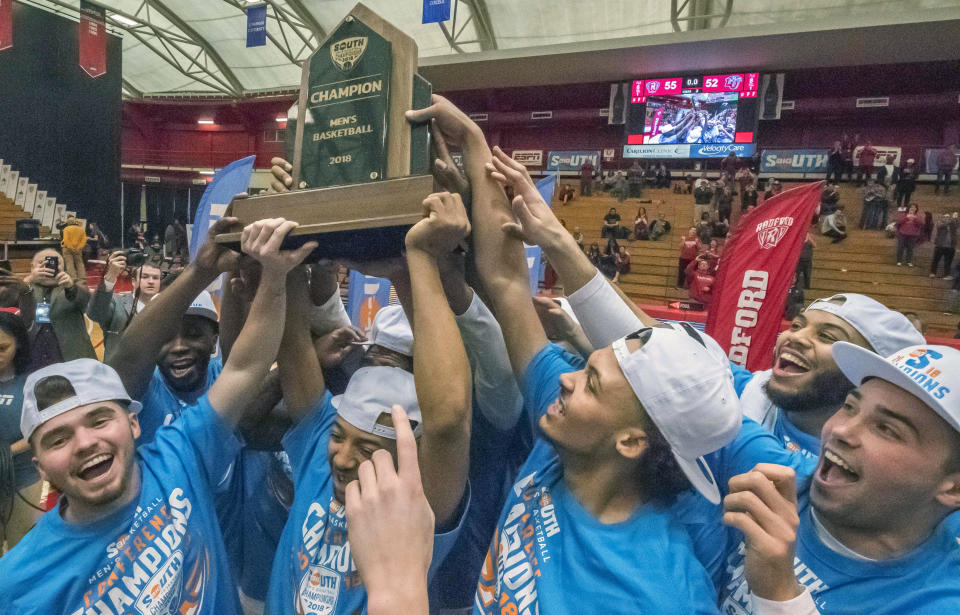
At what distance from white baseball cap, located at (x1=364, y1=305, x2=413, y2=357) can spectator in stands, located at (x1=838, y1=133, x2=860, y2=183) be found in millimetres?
16937

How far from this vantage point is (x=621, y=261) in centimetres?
1427

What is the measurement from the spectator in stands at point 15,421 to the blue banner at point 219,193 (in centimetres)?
123

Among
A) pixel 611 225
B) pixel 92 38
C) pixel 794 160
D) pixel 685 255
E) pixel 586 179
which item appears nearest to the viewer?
pixel 92 38

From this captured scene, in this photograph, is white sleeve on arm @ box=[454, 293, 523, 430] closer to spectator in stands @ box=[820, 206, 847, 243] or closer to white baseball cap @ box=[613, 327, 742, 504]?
white baseball cap @ box=[613, 327, 742, 504]

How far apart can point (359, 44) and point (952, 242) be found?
1479cm

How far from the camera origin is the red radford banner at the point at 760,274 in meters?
3.72

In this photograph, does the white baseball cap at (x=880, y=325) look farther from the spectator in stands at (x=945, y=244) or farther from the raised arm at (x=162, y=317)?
the spectator in stands at (x=945, y=244)

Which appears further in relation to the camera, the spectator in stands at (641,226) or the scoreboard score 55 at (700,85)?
the spectator in stands at (641,226)

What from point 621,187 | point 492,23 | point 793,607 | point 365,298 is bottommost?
point 793,607

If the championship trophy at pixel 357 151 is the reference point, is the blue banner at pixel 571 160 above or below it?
above

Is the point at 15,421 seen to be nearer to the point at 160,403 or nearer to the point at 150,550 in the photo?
the point at 160,403

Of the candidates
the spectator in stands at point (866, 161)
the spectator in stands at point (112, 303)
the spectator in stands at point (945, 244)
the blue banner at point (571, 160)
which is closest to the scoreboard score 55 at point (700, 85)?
the blue banner at point (571, 160)

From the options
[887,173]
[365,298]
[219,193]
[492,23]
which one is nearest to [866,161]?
[887,173]

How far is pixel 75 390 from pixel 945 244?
1533cm
